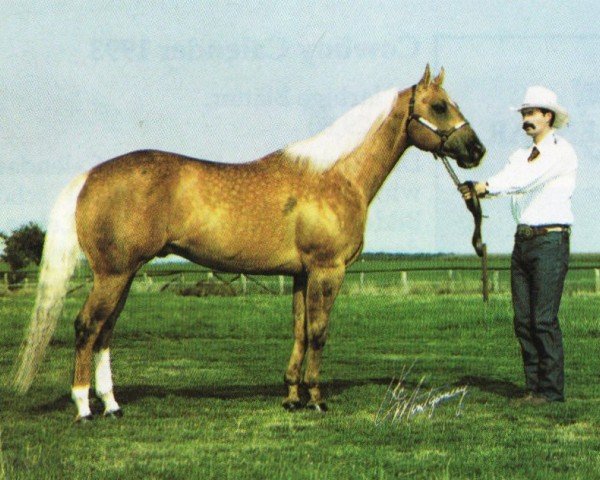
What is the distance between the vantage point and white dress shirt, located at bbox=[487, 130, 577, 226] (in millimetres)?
7309

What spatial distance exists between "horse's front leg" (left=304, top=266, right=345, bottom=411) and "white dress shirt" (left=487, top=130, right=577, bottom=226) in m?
1.57

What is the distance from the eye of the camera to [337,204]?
716cm

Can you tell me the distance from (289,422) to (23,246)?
37265 millimetres

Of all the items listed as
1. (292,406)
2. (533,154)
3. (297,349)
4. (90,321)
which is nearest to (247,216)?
(297,349)

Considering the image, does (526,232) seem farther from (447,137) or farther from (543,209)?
(447,137)

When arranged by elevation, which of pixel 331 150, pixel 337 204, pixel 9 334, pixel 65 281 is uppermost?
pixel 331 150

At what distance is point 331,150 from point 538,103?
1.77 m

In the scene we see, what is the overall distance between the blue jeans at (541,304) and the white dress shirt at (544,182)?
177mm

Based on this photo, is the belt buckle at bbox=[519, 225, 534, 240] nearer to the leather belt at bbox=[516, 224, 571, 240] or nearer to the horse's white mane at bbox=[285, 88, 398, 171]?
the leather belt at bbox=[516, 224, 571, 240]

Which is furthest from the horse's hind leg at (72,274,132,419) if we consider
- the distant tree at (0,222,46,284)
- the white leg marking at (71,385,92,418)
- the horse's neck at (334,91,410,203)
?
the distant tree at (0,222,46,284)

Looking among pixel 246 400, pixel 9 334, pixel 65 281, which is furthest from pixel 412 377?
pixel 9 334

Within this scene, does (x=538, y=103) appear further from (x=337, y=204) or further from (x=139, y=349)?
(x=139, y=349)

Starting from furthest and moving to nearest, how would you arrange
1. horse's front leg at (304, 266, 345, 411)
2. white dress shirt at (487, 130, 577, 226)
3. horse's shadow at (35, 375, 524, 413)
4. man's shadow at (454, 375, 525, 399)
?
man's shadow at (454, 375, 525, 399) < horse's shadow at (35, 375, 524, 413) < white dress shirt at (487, 130, 577, 226) < horse's front leg at (304, 266, 345, 411)

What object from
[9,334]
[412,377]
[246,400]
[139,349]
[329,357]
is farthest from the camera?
[9,334]
